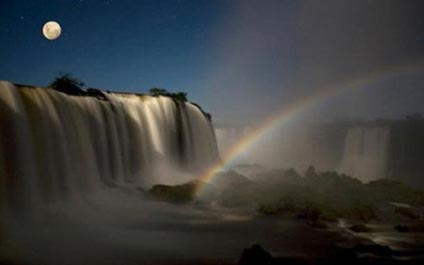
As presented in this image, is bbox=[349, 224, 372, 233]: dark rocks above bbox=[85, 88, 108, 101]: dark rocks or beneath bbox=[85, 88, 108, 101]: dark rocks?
beneath

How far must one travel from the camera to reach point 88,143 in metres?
18.7

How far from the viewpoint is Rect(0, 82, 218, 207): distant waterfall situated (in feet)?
44.4

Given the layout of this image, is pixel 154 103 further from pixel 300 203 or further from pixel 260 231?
pixel 260 231

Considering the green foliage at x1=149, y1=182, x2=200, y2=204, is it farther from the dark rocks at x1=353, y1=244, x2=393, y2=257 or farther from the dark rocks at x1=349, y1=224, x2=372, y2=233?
the dark rocks at x1=353, y1=244, x2=393, y2=257

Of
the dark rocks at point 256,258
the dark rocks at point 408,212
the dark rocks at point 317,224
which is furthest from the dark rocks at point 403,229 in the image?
the dark rocks at point 256,258

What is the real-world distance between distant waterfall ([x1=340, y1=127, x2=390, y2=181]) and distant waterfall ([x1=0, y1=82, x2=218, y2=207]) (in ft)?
81.5

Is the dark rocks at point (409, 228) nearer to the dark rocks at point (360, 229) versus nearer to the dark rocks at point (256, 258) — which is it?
the dark rocks at point (360, 229)

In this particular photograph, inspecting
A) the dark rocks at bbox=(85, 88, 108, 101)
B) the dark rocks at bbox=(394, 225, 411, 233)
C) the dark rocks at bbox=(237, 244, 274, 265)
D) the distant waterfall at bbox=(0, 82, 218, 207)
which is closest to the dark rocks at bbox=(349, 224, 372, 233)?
the dark rocks at bbox=(394, 225, 411, 233)

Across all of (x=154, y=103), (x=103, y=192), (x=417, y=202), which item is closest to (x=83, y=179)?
(x=103, y=192)

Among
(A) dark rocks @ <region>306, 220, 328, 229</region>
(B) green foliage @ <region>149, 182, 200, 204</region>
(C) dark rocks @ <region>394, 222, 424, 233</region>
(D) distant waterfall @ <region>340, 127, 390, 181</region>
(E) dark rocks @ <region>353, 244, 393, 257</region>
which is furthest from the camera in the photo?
(D) distant waterfall @ <region>340, 127, 390, 181</region>

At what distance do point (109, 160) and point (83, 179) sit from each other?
335cm

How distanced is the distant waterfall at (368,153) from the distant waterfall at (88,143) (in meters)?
24.8

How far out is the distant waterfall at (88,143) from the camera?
533 inches

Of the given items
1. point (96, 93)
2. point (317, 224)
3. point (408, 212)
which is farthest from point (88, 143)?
point (408, 212)
